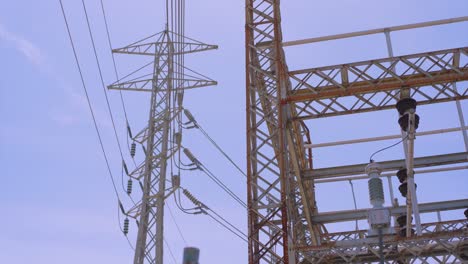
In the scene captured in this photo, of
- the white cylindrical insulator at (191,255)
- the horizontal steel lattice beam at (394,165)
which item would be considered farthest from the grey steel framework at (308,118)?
the white cylindrical insulator at (191,255)

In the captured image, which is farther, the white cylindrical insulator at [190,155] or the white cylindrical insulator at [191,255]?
the white cylindrical insulator at [190,155]

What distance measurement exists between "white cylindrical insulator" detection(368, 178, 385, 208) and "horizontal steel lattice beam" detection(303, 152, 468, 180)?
12.0 meters

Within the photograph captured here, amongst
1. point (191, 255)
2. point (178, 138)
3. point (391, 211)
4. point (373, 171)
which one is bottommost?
point (191, 255)

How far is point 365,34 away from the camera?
59.5 ft

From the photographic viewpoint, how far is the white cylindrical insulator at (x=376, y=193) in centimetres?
826

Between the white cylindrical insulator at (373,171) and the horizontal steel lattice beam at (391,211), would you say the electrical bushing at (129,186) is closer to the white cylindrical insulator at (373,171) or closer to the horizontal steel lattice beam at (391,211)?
the horizontal steel lattice beam at (391,211)

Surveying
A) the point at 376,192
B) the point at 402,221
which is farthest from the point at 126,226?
the point at 376,192

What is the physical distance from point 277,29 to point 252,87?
1979 millimetres

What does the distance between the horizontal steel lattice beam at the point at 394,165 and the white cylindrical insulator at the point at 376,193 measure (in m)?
12.0

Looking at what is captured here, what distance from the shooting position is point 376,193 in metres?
8.31

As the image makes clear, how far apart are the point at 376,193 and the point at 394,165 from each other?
12.1 metres

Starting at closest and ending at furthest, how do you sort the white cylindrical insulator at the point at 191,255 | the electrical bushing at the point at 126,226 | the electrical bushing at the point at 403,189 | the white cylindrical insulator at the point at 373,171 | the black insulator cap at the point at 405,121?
the white cylindrical insulator at the point at 191,255 → the white cylindrical insulator at the point at 373,171 → the black insulator cap at the point at 405,121 → the electrical bushing at the point at 403,189 → the electrical bushing at the point at 126,226

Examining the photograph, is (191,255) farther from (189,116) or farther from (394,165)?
(189,116)

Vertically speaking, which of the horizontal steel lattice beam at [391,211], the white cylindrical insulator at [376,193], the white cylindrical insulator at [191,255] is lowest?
the white cylindrical insulator at [191,255]
